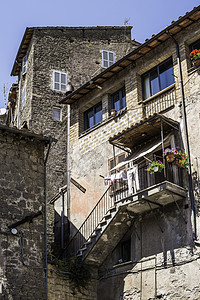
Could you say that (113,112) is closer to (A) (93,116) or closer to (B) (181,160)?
(A) (93,116)

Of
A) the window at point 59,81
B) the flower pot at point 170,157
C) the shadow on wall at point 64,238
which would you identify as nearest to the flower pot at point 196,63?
the flower pot at point 170,157

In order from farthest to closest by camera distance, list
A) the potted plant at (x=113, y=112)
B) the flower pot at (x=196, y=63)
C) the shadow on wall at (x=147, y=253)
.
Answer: the potted plant at (x=113, y=112) < the flower pot at (x=196, y=63) < the shadow on wall at (x=147, y=253)

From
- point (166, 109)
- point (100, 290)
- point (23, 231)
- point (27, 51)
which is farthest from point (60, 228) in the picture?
point (27, 51)

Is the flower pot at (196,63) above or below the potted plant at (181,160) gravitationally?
above

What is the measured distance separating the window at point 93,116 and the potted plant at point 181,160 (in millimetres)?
5671

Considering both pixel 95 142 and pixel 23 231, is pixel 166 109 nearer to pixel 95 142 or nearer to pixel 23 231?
pixel 95 142

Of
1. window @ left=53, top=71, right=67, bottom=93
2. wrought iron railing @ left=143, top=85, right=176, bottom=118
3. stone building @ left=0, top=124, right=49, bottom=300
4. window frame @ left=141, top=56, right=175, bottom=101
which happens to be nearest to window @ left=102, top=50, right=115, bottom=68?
window @ left=53, top=71, right=67, bottom=93

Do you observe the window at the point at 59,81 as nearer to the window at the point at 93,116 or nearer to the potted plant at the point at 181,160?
the window at the point at 93,116

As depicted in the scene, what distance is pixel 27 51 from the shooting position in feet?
89.2

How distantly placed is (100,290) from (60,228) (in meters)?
3.57

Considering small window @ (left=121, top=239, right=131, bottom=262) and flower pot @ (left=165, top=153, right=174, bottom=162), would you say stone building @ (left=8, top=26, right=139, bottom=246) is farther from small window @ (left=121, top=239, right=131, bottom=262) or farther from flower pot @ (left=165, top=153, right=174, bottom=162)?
flower pot @ (left=165, top=153, right=174, bottom=162)

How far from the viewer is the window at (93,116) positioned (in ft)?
68.8

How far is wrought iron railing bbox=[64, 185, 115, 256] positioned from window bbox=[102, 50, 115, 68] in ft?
32.2

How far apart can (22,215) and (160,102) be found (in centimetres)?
630
